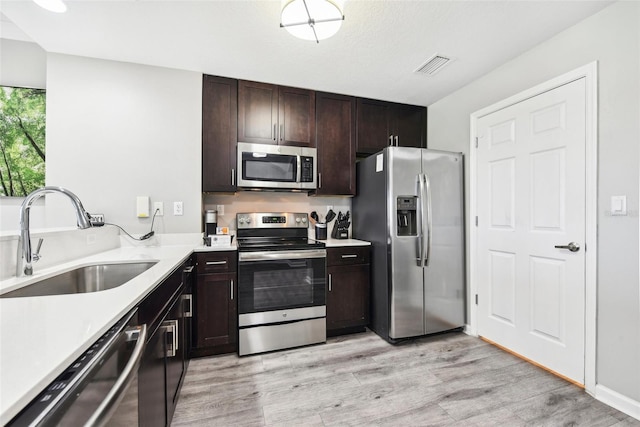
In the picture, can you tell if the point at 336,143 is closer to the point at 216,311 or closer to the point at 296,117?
the point at 296,117

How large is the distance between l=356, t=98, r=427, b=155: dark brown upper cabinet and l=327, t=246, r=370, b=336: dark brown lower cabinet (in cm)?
120

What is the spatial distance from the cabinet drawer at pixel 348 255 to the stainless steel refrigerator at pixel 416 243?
98 mm

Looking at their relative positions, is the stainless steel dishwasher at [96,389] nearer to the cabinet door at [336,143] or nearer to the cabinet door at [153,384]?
the cabinet door at [153,384]

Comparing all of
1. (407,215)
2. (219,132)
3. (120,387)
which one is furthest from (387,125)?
(120,387)

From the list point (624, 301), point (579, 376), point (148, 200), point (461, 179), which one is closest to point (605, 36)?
point (461, 179)

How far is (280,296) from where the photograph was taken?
7.72 feet

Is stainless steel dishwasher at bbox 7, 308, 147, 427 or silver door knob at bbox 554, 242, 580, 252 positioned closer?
stainless steel dishwasher at bbox 7, 308, 147, 427

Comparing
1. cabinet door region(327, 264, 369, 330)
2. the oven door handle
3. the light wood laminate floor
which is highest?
the oven door handle

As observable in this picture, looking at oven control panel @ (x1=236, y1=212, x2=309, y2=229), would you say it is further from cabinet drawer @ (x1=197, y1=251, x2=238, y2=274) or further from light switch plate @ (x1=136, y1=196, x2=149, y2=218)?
light switch plate @ (x1=136, y1=196, x2=149, y2=218)

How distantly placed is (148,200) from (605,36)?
352 cm

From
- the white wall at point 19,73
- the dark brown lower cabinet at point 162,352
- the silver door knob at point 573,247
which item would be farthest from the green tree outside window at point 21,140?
the silver door knob at point 573,247

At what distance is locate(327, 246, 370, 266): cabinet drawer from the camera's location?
260 cm

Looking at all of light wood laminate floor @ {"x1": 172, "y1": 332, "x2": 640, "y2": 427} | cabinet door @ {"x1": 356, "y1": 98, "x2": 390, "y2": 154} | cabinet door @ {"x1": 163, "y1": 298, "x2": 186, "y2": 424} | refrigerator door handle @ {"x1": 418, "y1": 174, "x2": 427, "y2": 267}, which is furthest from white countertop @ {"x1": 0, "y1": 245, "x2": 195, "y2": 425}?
cabinet door @ {"x1": 356, "y1": 98, "x2": 390, "y2": 154}

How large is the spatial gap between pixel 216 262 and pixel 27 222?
118 cm
